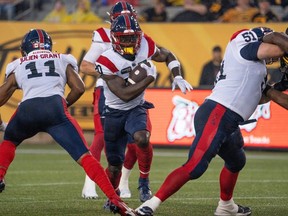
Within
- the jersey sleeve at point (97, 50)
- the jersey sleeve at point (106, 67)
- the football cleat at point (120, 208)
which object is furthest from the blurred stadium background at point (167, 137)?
the jersey sleeve at point (97, 50)

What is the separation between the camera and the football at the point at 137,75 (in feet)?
25.6

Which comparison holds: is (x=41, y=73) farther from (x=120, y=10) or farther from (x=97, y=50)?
(x=97, y=50)

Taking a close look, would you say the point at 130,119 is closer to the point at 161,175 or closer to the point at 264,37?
the point at 264,37

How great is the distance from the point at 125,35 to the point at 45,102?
0.94m

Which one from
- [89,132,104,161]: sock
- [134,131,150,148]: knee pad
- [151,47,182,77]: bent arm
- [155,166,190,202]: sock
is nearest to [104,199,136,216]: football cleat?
[155,166,190,202]: sock

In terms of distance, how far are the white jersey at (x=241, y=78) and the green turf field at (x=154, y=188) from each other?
1.12 meters

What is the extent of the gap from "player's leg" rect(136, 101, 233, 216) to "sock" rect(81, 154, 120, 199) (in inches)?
13.5

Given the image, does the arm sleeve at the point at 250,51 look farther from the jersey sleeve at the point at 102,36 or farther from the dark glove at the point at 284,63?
the jersey sleeve at the point at 102,36

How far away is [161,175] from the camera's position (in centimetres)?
1144

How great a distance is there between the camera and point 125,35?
796 centimetres

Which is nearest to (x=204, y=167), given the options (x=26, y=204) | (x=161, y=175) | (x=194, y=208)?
(x=194, y=208)

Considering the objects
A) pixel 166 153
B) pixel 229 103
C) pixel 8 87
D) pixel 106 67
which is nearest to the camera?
pixel 229 103

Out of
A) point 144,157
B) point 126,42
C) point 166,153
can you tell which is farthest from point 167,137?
point 126,42

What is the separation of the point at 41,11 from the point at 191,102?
493 cm
